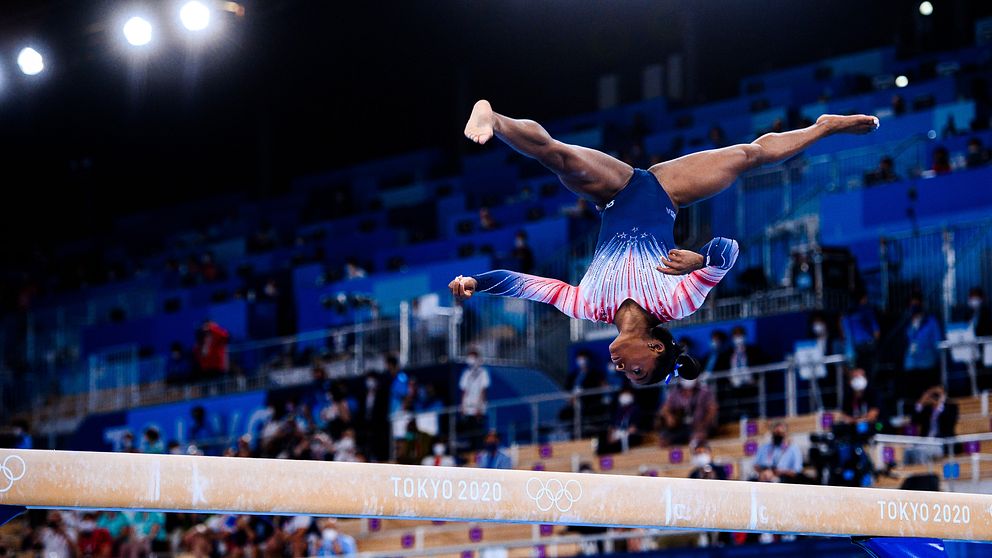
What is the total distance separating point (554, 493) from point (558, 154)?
1.56 m

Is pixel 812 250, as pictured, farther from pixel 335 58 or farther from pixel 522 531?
pixel 335 58

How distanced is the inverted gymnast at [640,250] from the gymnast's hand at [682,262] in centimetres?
3

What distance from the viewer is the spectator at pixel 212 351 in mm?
19984

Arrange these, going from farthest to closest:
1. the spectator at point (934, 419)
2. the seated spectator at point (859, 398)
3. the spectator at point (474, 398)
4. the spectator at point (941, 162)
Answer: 1. the spectator at point (474, 398)
2. the spectator at point (941, 162)
3. the spectator at point (934, 419)
4. the seated spectator at point (859, 398)

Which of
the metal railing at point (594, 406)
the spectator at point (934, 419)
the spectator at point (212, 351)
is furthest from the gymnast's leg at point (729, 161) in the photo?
the spectator at point (212, 351)

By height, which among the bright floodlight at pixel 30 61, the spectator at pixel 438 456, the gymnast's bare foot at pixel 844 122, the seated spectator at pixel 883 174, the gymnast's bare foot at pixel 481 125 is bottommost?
the spectator at pixel 438 456

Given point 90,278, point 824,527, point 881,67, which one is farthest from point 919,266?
point 90,278

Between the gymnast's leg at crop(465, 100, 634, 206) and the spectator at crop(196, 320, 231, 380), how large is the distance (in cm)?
Result: 1399

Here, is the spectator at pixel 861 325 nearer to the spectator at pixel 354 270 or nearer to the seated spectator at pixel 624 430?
the seated spectator at pixel 624 430

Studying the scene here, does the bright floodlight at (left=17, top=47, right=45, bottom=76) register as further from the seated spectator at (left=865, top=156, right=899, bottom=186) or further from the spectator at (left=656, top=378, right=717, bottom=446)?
the seated spectator at (left=865, top=156, right=899, bottom=186)

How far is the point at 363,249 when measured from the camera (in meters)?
23.0

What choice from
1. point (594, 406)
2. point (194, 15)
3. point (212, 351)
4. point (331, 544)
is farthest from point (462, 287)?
point (212, 351)

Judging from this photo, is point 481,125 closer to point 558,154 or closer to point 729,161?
point 558,154

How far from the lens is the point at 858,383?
11969 millimetres
